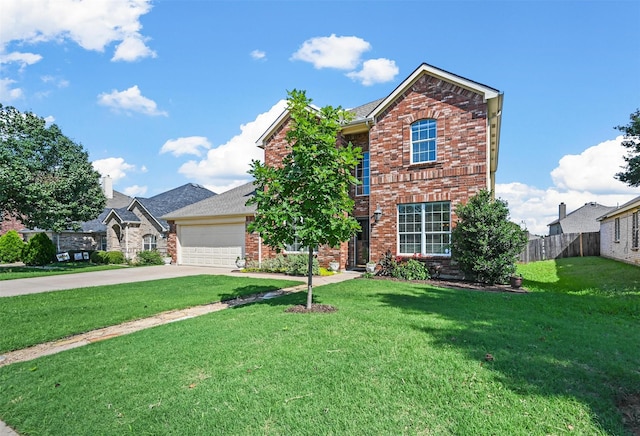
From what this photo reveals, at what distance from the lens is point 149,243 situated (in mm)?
22672

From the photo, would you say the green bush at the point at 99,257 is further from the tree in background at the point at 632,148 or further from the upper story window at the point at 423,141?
the tree in background at the point at 632,148

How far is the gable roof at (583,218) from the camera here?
4021 centimetres

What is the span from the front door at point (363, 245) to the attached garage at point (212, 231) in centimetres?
555

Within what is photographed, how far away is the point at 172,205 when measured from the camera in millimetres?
24141

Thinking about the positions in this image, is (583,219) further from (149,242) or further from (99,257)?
(99,257)

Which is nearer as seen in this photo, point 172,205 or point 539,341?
point 539,341

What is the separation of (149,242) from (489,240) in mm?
20606

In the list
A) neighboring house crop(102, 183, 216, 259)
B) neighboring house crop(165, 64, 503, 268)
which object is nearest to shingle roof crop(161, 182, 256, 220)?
neighboring house crop(102, 183, 216, 259)

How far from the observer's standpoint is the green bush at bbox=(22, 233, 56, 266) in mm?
22094

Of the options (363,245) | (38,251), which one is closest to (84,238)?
(38,251)

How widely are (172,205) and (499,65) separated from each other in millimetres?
21437

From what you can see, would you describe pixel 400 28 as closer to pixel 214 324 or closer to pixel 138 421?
pixel 214 324

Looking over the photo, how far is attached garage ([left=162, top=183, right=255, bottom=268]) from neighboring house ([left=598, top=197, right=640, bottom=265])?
18.9m

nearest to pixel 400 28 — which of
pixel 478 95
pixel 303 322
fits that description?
pixel 478 95
